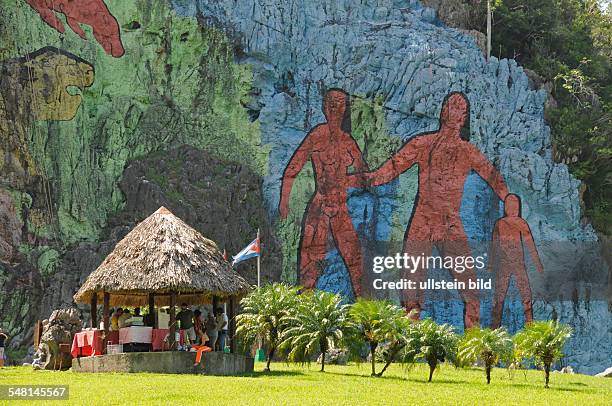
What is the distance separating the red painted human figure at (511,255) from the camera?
37156mm

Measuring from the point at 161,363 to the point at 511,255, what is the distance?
59.8 feet

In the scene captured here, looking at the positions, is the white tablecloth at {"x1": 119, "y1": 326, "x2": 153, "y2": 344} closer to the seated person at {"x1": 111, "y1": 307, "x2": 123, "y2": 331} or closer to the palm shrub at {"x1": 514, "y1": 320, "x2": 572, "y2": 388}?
the seated person at {"x1": 111, "y1": 307, "x2": 123, "y2": 331}

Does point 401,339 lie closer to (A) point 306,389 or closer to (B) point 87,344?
(A) point 306,389

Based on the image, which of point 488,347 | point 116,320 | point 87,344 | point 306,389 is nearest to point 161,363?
point 87,344

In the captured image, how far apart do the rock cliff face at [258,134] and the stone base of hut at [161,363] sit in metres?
13.0

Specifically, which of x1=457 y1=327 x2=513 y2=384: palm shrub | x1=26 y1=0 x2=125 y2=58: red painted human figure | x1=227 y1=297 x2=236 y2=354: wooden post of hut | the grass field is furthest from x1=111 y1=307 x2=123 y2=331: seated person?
x1=26 y1=0 x2=125 y2=58: red painted human figure

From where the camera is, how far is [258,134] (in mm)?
37969

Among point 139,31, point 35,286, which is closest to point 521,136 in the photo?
point 139,31

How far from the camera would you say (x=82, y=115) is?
37188 millimetres

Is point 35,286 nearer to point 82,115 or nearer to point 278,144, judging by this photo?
point 82,115

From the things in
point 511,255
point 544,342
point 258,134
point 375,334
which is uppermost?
point 258,134

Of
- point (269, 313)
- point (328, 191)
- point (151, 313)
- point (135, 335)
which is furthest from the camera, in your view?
point (328, 191)

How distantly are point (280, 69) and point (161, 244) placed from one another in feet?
53.5

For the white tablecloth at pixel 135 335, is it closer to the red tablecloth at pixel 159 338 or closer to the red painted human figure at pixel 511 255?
the red tablecloth at pixel 159 338
